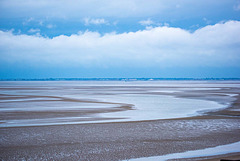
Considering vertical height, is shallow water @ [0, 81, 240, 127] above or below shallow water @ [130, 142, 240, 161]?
below

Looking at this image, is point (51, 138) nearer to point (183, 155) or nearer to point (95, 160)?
point (95, 160)

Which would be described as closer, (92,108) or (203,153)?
(203,153)

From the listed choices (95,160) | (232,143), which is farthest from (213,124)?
(95,160)

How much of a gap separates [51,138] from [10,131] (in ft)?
8.20

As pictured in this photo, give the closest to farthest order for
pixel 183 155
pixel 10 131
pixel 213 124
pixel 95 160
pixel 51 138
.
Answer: pixel 95 160, pixel 183 155, pixel 51 138, pixel 10 131, pixel 213 124

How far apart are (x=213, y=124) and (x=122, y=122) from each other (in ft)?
16.0

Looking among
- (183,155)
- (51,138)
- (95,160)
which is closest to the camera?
(95,160)

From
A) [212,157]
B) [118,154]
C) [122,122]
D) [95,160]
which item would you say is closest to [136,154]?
[118,154]

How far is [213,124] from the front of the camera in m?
14.4

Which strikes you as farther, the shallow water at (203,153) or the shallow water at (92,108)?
the shallow water at (92,108)

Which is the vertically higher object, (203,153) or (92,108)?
(203,153)

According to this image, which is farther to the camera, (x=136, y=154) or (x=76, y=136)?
(x=76, y=136)

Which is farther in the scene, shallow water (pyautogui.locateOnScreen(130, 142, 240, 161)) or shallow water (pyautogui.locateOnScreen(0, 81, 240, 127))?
shallow water (pyautogui.locateOnScreen(0, 81, 240, 127))

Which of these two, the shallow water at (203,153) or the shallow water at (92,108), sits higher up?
the shallow water at (203,153)
